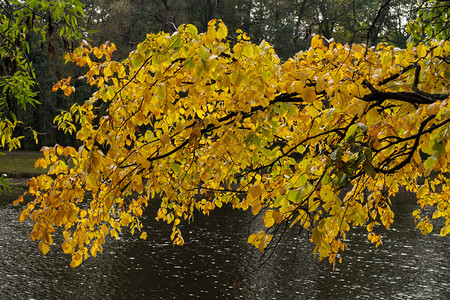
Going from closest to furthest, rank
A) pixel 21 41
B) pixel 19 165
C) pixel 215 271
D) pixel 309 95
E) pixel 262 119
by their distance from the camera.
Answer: pixel 309 95 → pixel 262 119 → pixel 21 41 → pixel 215 271 → pixel 19 165

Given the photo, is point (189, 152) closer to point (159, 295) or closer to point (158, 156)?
point (158, 156)

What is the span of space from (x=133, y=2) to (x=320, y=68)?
43254 millimetres

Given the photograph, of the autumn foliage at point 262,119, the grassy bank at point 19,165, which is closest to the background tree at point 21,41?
the autumn foliage at point 262,119

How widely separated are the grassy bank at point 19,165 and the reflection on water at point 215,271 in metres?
14.3

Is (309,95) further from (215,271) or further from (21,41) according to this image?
(215,271)

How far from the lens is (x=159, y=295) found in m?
12.9

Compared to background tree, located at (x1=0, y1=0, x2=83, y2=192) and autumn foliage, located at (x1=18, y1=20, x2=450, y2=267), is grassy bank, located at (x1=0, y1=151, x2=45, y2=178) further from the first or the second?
autumn foliage, located at (x1=18, y1=20, x2=450, y2=267)

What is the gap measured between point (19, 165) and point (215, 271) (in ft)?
81.7

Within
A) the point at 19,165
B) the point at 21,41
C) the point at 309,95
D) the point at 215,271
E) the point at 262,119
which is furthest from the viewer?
the point at 19,165

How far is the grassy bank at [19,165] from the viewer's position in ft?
108

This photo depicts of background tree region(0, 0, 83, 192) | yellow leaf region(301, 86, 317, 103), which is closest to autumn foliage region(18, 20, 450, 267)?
yellow leaf region(301, 86, 317, 103)

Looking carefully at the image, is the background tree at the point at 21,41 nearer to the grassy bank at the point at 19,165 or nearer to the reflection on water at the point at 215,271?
the reflection on water at the point at 215,271

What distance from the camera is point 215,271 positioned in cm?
1508

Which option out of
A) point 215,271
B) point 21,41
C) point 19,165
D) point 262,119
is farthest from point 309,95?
point 19,165
